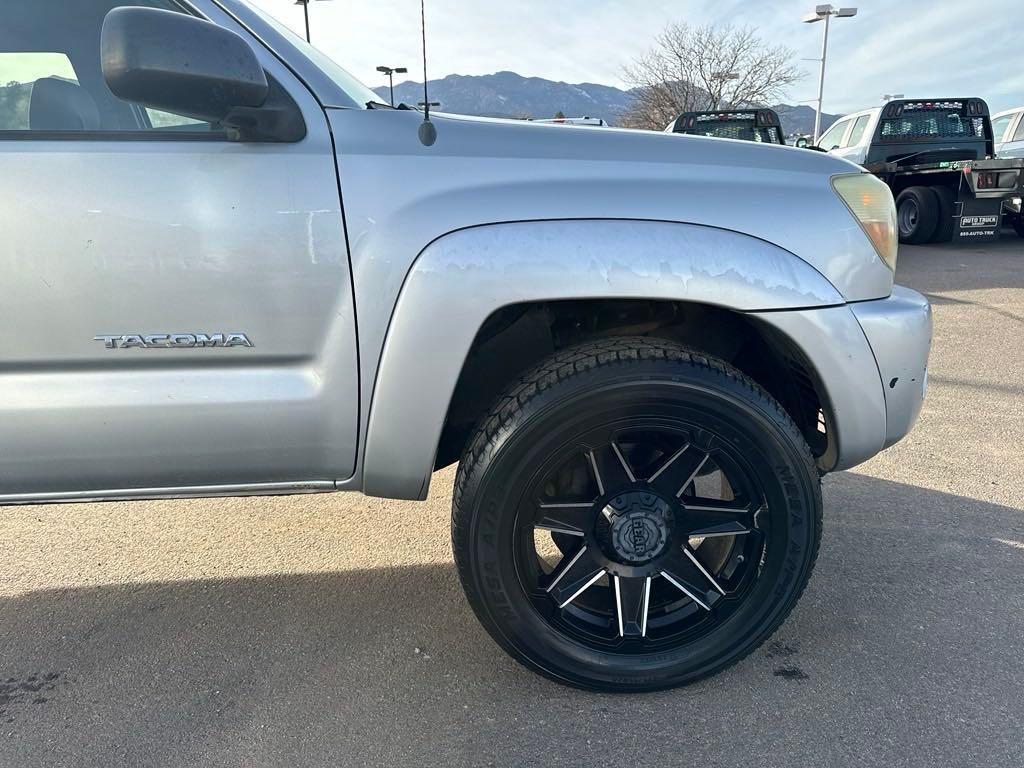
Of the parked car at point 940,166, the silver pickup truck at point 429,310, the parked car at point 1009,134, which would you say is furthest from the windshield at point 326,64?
the parked car at point 1009,134

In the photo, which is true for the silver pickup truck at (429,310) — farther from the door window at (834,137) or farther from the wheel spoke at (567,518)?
the door window at (834,137)

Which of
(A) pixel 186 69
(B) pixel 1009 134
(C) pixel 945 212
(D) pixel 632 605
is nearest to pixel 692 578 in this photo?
(D) pixel 632 605

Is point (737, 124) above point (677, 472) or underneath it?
above

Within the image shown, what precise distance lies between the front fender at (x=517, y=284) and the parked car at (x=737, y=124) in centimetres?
1150

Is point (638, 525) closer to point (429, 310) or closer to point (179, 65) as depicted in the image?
point (429, 310)

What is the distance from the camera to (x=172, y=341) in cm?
167

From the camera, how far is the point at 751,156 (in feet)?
6.23

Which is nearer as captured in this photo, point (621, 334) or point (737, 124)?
point (621, 334)

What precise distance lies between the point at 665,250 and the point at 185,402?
123 cm

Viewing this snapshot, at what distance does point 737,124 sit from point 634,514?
12.2 m

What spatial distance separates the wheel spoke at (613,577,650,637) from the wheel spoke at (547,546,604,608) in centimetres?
7

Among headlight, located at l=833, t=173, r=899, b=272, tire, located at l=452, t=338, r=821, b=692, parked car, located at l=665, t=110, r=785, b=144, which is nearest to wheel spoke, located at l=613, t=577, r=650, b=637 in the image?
tire, located at l=452, t=338, r=821, b=692

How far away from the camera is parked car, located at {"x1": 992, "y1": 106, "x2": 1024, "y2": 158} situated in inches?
513

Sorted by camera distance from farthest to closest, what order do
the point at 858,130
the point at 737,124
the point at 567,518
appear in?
the point at 858,130 → the point at 737,124 → the point at 567,518
